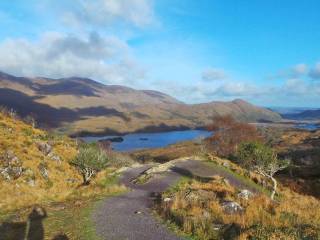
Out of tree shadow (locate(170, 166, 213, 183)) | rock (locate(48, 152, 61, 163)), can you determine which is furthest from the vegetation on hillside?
rock (locate(48, 152, 61, 163))

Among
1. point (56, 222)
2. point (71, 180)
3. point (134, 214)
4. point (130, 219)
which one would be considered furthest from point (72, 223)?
point (71, 180)

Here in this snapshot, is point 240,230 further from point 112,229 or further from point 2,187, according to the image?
point 2,187

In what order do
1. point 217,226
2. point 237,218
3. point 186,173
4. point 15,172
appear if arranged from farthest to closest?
1. point 186,173
2. point 15,172
3. point 237,218
4. point 217,226

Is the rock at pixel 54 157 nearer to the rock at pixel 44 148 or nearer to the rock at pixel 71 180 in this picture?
the rock at pixel 44 148

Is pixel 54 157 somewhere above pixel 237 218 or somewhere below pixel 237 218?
above

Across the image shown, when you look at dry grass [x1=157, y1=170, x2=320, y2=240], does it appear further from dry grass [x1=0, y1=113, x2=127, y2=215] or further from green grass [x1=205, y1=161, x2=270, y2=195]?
green grass [x1=205, y1=161, x2=270, y2=195]

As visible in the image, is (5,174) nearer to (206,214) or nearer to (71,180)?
(71,180)

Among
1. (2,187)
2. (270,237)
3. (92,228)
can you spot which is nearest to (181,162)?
(2,187)
